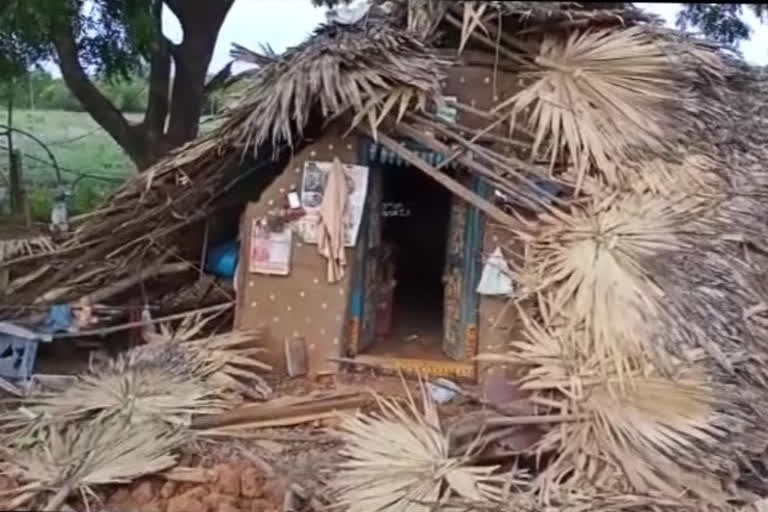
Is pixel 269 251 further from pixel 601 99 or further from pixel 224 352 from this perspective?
pixel 601 99

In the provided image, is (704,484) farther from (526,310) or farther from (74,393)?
(74,393)

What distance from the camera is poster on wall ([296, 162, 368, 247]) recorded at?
297 inches

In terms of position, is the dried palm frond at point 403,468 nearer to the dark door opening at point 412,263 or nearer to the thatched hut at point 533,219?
the thatched hut at point 533,219

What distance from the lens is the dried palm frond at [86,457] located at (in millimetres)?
5637

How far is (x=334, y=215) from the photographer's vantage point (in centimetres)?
754

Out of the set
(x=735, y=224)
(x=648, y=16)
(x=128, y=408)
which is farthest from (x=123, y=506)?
(x=648, y=16)

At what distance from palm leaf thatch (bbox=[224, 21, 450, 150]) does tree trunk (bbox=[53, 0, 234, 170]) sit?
6781mm

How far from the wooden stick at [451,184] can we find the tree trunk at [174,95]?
7.08 m

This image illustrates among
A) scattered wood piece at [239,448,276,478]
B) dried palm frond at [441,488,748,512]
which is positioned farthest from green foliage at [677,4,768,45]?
scattered wood piece at [239,448,276,478]

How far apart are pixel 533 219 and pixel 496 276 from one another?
1.54 feet

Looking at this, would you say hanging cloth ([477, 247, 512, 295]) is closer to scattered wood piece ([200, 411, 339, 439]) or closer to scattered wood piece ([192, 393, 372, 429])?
scattered wood piece ([192, 393, 372, 429])

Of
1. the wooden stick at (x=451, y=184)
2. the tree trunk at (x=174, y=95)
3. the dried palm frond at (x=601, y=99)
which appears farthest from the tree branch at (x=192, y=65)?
the dried palm frond at (x=601, y=99)

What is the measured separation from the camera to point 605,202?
6.96m

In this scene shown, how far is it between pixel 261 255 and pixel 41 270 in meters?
1.80
